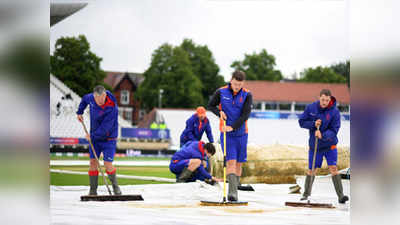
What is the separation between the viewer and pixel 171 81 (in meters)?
44.9

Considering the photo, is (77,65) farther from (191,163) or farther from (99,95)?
(99,95)

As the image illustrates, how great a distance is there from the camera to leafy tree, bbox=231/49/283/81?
52.0 m

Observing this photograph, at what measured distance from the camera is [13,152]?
2797 mm

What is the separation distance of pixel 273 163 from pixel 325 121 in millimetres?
3093

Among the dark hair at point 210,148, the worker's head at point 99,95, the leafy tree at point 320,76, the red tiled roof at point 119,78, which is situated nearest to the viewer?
the worker's head at point 99,95

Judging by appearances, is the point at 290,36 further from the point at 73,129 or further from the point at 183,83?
the point at 73,129

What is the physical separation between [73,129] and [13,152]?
2356 centimetres

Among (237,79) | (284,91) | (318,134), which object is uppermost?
(284,91)

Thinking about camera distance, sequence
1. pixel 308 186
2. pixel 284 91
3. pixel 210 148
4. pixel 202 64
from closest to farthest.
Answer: pixel 308 186, pixel 210 148, pixel 284 91, pixel 202 64

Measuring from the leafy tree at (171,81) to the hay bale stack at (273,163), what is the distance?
34.9m

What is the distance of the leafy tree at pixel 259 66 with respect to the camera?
171ft

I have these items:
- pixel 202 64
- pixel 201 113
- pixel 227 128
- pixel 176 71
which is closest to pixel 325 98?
pixel 227 128

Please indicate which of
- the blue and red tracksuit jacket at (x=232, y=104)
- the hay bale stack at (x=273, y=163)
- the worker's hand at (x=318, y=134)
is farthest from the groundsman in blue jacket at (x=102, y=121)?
the hay bale stack at (x=273, y=163)

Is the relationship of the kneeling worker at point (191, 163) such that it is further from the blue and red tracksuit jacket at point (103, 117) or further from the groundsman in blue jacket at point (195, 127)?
the blue and red tracksuit jacket at point (103, 117)
